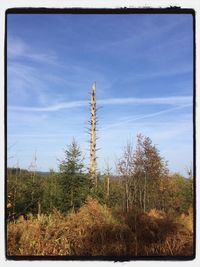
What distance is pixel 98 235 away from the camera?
3340 millimetres

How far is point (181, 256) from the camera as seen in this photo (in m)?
2.60

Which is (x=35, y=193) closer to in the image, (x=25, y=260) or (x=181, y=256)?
(x=25, y=260)

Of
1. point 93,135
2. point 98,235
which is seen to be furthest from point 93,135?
point 98,235

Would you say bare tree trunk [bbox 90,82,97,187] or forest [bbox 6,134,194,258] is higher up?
bare tree trunk [bbox 90,82,97,187]

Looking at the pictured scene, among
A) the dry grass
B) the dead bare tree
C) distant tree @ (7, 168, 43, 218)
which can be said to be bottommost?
the dry grass

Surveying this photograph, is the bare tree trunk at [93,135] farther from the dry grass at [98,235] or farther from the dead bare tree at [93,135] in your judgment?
the dry grass at [98,235]

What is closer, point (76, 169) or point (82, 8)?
point (82, 8)

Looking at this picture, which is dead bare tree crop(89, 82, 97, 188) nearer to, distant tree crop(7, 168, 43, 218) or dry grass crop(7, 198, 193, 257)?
distant tree crop(7, 168, 43, 218)

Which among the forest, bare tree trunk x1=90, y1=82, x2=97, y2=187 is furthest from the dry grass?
bare tree trunk x1=90, y1=82, x2=97, y2=187

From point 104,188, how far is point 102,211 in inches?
39.6

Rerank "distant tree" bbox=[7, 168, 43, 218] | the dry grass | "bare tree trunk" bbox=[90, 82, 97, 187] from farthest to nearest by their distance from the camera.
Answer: "bare tree trunk" bbox=[90, 82, 97, 187] < "distant tree" bbox=[7, 168, 43, 218] < the dry grass

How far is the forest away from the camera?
307 centimetres

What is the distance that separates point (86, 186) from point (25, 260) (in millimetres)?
2535
